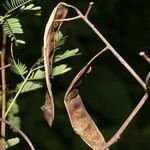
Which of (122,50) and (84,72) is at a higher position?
(84,72)

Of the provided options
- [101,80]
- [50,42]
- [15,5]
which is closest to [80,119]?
[50,42]

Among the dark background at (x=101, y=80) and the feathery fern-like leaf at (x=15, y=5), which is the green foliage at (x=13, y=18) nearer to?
the feathery fern-like leaf at (x=15, y=5)

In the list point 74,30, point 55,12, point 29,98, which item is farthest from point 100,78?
point 55,12

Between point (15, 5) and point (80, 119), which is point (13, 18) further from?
point (80, 119)

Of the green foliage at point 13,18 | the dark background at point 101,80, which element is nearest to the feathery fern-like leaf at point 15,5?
the green foliage at point 13,18

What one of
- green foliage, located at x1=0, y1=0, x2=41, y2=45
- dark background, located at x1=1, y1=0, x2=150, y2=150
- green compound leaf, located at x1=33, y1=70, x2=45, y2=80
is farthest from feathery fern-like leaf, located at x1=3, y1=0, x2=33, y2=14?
dark background, located at x1=1, y1=0, x2=150, y2=150

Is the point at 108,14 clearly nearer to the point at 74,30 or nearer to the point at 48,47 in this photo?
the point at 74,30
